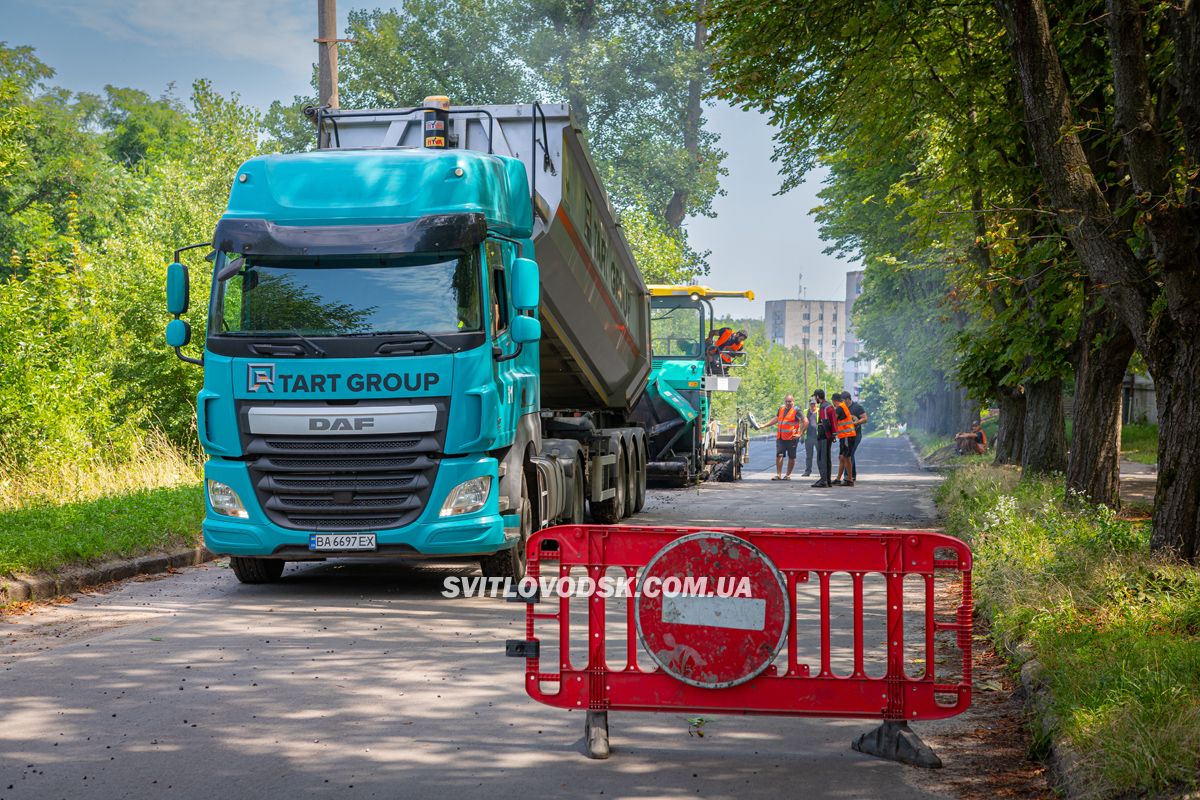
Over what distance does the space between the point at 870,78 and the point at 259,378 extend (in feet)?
22.8

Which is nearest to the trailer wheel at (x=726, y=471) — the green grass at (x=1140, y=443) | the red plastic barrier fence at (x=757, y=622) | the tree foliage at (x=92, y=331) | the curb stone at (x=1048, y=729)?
the green grass at (x=1140, y=443)

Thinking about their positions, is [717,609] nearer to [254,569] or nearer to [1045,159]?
[1045,159]

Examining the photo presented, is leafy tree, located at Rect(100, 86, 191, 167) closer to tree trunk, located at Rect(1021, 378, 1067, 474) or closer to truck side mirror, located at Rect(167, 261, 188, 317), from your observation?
tree trunk, located at Rect(1021, 378, 1067, 474)

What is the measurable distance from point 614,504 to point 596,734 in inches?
429

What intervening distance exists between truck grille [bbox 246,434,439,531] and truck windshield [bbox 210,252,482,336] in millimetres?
881

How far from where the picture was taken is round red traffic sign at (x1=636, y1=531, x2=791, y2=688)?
5.74 m

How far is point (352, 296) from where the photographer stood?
10.3m

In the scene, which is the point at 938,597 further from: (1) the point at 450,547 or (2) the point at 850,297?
(2) the point at 850,297

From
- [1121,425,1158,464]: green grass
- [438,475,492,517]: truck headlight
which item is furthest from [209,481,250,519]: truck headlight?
[1121,425,1158,464]: green grass

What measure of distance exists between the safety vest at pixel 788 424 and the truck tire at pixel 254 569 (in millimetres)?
20040

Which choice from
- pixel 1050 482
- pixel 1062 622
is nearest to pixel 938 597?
pixel 1062 622

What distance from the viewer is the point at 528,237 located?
1149 centimetres
